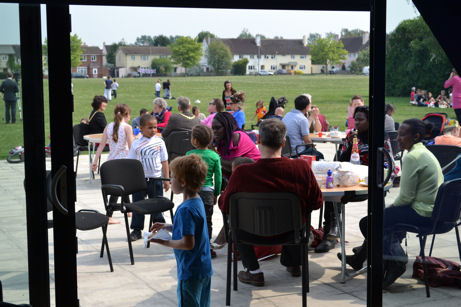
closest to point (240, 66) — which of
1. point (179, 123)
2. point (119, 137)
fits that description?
point (179, 123)

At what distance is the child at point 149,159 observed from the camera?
6.84m

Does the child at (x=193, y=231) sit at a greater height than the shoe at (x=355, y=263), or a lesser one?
greater

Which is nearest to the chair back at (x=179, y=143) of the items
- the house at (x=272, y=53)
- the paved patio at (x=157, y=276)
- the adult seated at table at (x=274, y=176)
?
the paved patio at (x=157, y=276)

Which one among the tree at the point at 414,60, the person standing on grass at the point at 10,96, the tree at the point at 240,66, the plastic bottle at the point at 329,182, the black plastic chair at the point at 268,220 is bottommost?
the black plastic chair at the point at 268,220

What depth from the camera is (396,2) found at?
3.84 metres

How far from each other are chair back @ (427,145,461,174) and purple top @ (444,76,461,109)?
26 cm

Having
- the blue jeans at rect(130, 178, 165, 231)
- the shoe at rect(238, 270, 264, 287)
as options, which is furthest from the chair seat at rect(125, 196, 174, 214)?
the shoe at rect(238, 270, 264, 287)

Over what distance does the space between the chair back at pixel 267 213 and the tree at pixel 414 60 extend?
3.57ft

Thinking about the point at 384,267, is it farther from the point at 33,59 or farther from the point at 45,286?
the point at 33,59

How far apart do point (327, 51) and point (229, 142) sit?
111m

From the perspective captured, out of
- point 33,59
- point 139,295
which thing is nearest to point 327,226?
point 139,295

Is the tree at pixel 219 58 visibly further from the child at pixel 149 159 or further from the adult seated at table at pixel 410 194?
the adult seated at table at pixel 410 194

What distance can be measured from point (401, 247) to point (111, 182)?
127 inches

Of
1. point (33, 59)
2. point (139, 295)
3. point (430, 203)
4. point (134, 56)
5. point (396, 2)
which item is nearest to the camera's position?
point (33, 59)
